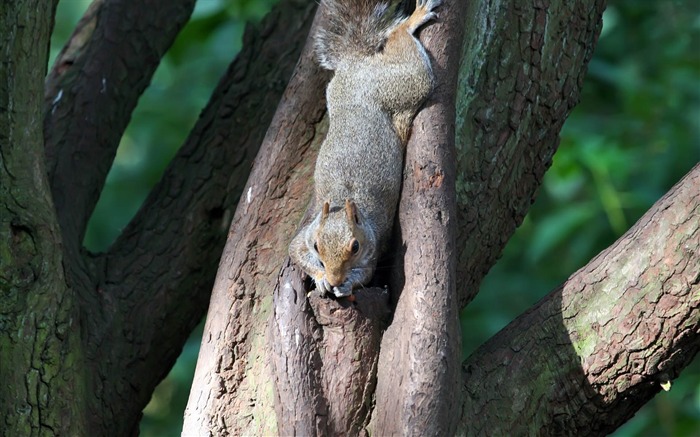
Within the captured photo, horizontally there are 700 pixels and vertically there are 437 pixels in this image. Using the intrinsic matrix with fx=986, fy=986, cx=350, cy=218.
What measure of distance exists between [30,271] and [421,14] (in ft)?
3.75

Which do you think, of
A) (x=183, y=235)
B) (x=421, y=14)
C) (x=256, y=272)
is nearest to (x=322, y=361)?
(x=256, y=272)

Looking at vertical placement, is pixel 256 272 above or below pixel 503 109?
below

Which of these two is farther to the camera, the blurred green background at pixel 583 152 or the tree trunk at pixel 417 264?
the blurred green background at pixel 583 152

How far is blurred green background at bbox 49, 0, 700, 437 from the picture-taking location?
4.15 meters

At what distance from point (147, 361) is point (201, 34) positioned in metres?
2.13

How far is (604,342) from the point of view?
2168mm

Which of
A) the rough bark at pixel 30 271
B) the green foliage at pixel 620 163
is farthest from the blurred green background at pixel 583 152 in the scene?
the rough bark at pixel 30 271

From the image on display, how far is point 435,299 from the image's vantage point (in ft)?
6.79

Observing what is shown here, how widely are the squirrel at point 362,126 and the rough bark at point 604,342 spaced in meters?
0.41

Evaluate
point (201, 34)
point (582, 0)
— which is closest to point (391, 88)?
point (582, 0)

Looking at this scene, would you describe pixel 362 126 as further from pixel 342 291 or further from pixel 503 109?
pixel 342 291

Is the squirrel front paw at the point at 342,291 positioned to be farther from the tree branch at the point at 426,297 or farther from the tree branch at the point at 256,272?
the tree branch at the point at 256,272

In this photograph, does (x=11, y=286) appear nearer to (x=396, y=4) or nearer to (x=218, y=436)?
(x=218, y=436)

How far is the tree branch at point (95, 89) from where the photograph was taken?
3.00 m
